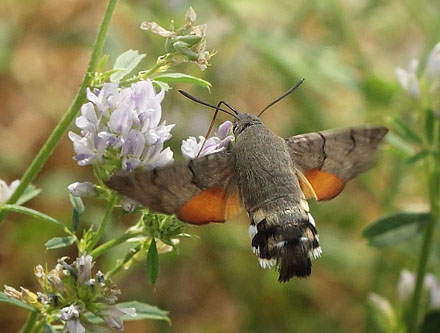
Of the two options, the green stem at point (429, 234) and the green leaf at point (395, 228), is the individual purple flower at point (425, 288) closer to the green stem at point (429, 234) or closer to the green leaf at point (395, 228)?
the green stem at point (429, 234)

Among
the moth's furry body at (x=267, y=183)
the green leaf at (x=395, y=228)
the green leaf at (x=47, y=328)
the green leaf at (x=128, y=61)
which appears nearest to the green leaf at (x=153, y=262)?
the moth's furry body at (x=267, y=183)

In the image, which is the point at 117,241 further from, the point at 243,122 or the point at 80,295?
the point at 243,122

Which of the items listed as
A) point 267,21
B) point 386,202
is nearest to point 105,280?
point 386,202

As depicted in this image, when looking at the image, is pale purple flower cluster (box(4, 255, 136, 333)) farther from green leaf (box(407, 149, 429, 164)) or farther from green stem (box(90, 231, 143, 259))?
green leaf (box(407, 149, 429, 164))

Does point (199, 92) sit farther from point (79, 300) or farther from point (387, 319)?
point (79, 300)

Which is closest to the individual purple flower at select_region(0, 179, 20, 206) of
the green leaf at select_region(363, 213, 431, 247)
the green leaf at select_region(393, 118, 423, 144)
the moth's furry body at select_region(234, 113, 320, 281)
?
the moth's furry body at select_region(234, 113, 320, 281)
